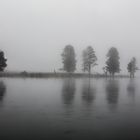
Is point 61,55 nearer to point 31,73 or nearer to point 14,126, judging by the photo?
point 31,73

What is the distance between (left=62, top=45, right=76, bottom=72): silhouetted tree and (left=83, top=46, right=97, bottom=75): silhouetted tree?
3706 millimetres

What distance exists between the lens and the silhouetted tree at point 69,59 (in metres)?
78.6

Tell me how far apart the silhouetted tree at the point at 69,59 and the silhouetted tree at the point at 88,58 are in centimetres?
371

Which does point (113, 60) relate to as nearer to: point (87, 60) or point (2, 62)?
point (87, 60)

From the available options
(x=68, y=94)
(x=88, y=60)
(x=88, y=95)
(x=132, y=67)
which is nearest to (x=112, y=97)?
(x=88, y=95)

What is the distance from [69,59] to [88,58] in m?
6.69

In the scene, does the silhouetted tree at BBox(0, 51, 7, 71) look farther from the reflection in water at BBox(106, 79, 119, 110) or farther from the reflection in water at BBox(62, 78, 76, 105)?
the reflection in water at BBox(106, 79, 119, 110)

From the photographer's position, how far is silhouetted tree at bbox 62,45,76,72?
258 ft

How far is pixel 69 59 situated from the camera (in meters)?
82.2

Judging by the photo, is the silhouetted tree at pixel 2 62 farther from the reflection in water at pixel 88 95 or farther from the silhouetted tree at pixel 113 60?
the reflection in water at pixel 88 95

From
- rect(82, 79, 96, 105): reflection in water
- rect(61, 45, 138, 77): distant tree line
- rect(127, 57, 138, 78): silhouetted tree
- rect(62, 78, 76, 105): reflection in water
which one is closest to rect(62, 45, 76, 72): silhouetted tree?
rect(61, 45, 138, 77): distant tree line

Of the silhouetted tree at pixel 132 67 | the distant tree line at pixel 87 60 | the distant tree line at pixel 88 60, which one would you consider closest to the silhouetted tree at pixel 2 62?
the distant tree line at pixel 87 60

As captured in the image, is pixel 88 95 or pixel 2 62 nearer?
pixel 88 95

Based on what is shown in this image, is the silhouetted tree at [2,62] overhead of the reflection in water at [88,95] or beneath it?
overhead
